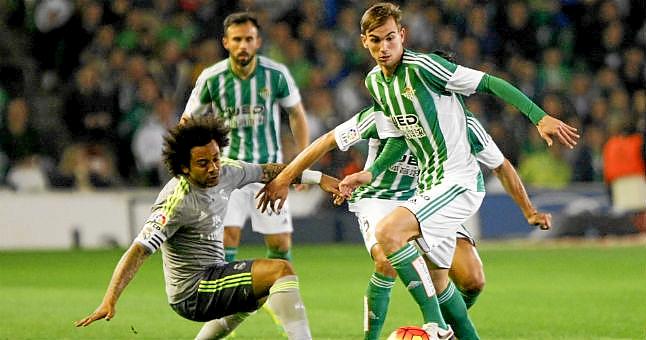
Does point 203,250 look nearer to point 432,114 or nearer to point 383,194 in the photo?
point 383,194

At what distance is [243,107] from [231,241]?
3.39 feet

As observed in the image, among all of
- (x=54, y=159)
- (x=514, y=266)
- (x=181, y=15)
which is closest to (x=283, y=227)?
(x=514, y=266)

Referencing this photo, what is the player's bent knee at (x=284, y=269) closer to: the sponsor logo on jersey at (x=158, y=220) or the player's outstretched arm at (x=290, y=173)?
the player's outstretched arm at (x=290, y=173)

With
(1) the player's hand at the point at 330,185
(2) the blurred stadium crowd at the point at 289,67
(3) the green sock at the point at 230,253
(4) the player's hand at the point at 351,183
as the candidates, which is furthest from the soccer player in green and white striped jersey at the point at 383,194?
(2) the blurred stadium crowd at the point at 289,67

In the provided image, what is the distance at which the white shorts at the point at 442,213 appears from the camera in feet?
24.1

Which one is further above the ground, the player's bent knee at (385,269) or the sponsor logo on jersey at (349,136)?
the sponsor logo on jersey at (349,136)

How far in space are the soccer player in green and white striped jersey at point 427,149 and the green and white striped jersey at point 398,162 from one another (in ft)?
0.40

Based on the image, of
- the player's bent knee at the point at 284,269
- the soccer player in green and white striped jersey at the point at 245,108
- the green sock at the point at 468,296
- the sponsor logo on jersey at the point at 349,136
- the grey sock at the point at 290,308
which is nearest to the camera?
the grey sock at the point at 290,308

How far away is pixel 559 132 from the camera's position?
6.79 m

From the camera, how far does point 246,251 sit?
55.0 feet

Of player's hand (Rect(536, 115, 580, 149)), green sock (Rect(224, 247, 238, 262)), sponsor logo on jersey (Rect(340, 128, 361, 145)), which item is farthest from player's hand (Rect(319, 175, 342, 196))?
green sock (Rect(224, 247, 238, 262))

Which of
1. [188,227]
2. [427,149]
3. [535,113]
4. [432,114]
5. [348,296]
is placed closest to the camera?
[535,113]

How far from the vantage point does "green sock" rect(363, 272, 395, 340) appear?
7.80 m

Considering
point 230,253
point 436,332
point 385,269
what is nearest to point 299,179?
point 385,269
